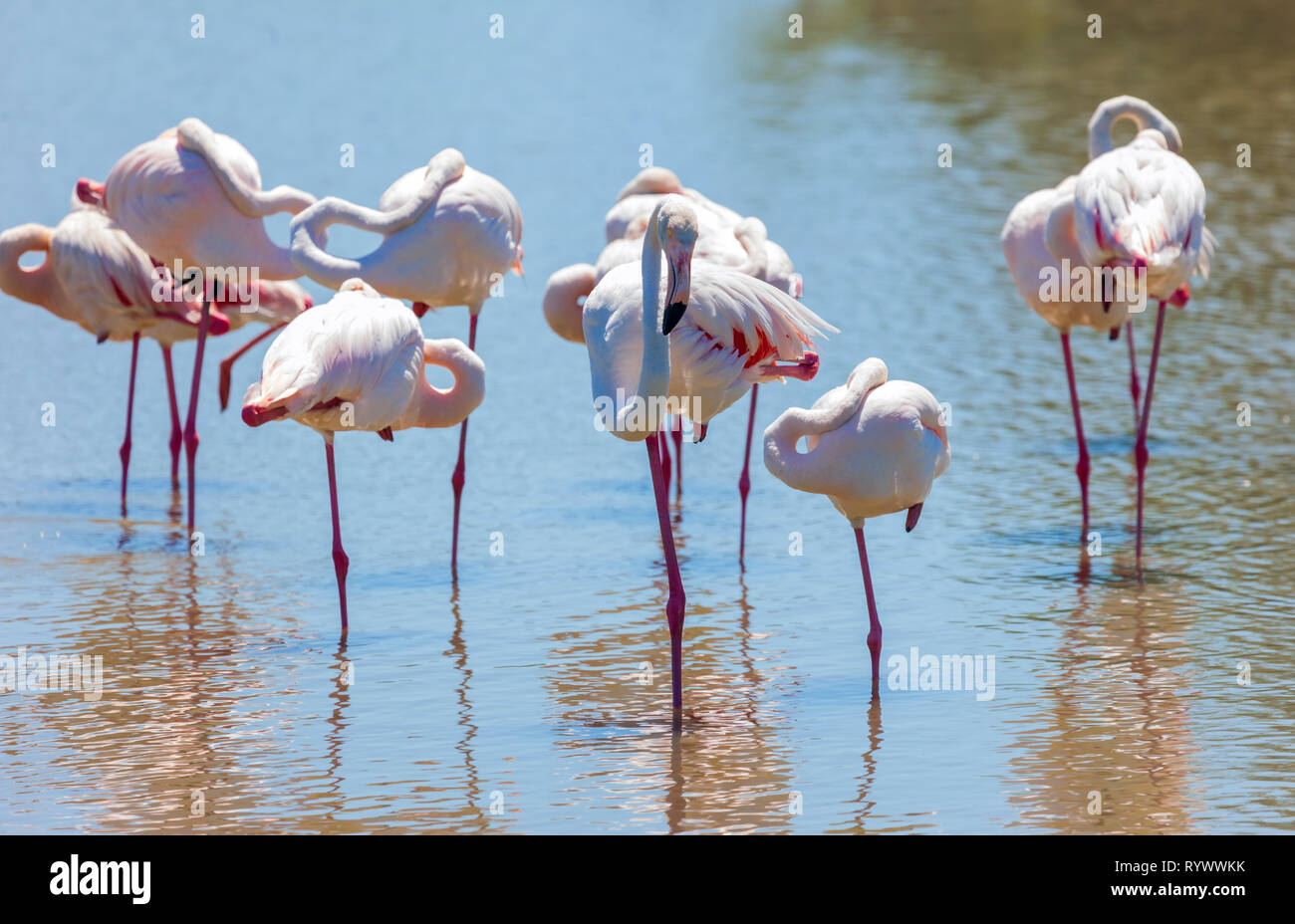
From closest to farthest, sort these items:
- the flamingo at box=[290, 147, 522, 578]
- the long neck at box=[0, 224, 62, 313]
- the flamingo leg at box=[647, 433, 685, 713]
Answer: the flamingo leg at box=[647, 433, 685, 713], the flamingo at box=[290, 147, 522, 578], the long neck at box=[0, 224, 62, 313]

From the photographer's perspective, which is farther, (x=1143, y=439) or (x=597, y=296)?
(x=1143, y=439)

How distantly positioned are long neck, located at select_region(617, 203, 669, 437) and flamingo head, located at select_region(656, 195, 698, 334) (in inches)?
5.3

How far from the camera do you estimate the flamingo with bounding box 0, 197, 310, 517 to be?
Answer: 32.0 feet

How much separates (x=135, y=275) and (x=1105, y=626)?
5.14m

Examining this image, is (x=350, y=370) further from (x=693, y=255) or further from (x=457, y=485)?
(x=693, y=255)

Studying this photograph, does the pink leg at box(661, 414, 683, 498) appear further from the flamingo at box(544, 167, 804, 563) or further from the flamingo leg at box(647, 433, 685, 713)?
the flamingo leg at box(647, 433, 685, 713)

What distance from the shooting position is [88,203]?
10062mm

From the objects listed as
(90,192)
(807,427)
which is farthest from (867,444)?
(90,192)

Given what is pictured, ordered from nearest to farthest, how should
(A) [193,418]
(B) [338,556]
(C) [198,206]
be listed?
(B) [338,556]
(C) [198,206]
(A) [193,418]

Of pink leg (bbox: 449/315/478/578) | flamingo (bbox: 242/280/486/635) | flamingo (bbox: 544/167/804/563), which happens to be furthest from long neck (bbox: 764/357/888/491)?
pink leg (bbox: 449/315/478/578)

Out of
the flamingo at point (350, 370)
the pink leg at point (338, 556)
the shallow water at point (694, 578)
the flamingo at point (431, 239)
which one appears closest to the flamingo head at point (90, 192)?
the shallow water at point (694, 578)

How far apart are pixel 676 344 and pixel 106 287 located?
14.1 feet

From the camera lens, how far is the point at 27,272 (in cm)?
1017
